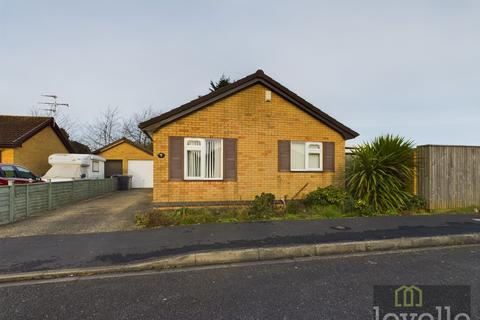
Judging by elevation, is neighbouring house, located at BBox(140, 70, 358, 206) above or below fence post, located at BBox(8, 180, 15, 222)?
above

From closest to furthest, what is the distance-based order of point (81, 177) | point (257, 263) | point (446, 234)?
1. point (257, 263)
2. point (446, 234)
3. point (81, 177)

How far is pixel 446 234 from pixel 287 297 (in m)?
5.24

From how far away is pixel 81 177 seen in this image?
48.6ft

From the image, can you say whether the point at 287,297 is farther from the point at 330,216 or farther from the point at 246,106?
the point at 246,106

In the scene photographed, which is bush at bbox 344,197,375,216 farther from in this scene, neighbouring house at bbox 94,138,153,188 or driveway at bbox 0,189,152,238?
neighbouring house at bbox 94,138,153,188

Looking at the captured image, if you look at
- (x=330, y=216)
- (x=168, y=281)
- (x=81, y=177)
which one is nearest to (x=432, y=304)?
(x=168, y=281)

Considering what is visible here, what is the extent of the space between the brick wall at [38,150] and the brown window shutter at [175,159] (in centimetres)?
1153

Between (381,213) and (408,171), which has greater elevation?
(408,171)

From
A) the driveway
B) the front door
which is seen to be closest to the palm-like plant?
the driveway

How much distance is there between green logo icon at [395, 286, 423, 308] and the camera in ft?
11.2


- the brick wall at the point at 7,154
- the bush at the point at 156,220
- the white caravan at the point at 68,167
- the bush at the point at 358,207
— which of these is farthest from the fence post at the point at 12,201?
the bush at the point at 358,207

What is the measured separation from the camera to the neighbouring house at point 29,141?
15.0 metres

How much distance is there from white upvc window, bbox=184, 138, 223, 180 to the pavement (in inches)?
92.0

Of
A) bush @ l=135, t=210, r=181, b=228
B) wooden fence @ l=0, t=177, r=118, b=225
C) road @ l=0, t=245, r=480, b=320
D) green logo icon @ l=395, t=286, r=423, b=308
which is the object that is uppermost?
wooden fence @ l=0, t=177, r=118, b=225
